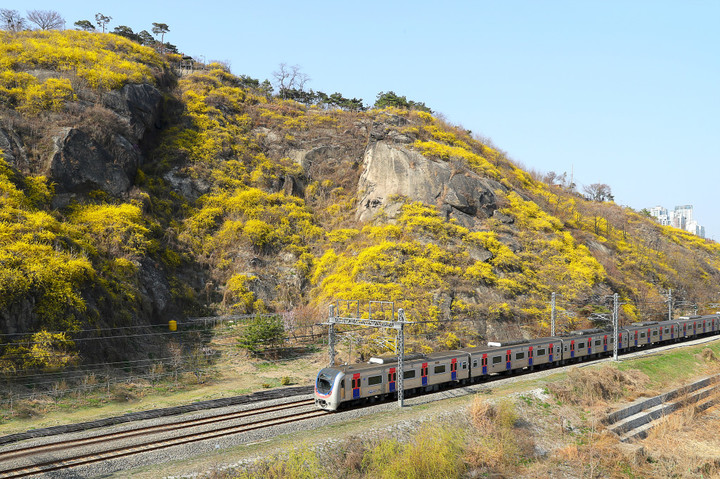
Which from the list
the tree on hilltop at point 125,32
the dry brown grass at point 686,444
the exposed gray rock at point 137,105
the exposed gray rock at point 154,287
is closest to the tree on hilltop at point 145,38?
the tree on hilltop at point 125,32

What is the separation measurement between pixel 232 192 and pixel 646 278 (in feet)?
176

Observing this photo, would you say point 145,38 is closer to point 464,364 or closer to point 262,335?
point 262,335

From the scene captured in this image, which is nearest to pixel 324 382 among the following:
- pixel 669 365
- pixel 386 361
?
pixel 386 361

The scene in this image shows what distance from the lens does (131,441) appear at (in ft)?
67.9

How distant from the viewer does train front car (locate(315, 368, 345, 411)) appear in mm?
24656

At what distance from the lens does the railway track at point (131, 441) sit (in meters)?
18.2

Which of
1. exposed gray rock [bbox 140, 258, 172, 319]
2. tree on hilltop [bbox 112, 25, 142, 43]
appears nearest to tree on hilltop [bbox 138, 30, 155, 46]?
tree on hilltop [bbox 112, 25, 142, 43]

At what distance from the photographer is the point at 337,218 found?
59.7 m

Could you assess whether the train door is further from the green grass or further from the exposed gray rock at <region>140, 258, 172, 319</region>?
the exposed gray rock at <region>140, 258, 172, 319</region>

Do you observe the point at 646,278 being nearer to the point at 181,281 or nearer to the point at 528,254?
the point at 528,254

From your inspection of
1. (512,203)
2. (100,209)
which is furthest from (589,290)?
(100,209)

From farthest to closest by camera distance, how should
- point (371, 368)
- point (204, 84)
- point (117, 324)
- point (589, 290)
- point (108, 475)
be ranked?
point (204, 84)
point (589, 290)
point (117, 324)
point (371, 368)
point (108, 475)

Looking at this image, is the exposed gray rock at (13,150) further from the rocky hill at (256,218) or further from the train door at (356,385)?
the train door at (356,385)

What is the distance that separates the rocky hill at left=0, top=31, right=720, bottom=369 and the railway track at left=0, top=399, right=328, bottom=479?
37.9 feet
